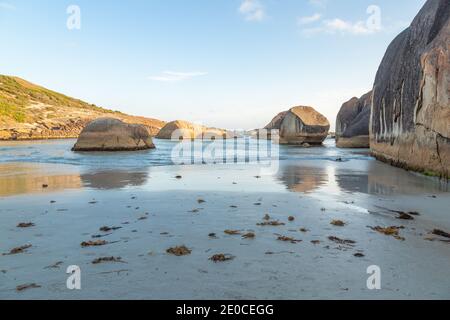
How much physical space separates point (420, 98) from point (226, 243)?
26.1 feet

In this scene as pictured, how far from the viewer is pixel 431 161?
8.07 metres

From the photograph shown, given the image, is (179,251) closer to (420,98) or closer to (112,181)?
(112,181)

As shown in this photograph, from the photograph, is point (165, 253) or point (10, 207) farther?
point (10, 207)

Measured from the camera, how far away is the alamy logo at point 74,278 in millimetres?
2254

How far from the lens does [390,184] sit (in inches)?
290

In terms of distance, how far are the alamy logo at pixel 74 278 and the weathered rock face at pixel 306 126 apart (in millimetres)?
31699

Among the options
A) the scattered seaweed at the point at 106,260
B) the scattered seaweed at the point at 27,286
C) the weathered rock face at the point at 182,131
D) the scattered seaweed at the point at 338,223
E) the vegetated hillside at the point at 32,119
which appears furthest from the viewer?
the weathered rock face at the point at 182,131

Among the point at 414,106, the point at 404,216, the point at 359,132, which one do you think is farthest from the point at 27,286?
the point at 359,132

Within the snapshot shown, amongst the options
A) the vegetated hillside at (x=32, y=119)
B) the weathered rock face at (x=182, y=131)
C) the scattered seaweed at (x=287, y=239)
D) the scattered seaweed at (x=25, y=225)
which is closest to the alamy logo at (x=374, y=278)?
the scattered seaweed at (x=287, y=239)

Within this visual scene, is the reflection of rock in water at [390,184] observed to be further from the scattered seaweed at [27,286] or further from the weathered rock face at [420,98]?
the scattered seaweed at [27,286]

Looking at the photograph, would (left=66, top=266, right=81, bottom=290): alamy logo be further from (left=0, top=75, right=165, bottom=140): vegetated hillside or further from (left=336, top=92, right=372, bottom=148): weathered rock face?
(left=0, top=75, right=165, bottom=140): vegetated hillside
